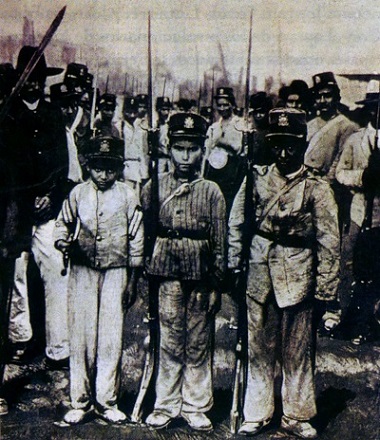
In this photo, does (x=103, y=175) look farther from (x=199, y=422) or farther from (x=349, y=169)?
(x=199, y=422)

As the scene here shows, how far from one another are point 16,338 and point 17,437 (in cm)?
75

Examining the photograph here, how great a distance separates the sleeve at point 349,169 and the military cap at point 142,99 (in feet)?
4.96

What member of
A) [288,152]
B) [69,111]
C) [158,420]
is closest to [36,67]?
[69,111]

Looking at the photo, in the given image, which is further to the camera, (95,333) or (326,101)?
(95,333)

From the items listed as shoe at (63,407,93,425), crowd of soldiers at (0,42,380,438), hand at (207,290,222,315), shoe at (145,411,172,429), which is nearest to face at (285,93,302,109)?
crowd of soldiers at (0,42,380,438)

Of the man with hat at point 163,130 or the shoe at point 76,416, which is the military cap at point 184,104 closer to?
the man with hat at point 163,130

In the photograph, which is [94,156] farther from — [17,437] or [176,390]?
[17,437]

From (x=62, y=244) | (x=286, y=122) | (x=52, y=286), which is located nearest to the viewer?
(x=286, y=122)

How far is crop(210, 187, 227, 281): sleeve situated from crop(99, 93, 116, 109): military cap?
40.3 inches

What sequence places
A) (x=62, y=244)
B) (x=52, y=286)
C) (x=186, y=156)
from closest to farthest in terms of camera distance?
(x=186, y=156) → (x=62, y=244) → (x=52, y=286)

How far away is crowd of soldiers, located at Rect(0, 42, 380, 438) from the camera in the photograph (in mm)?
4289

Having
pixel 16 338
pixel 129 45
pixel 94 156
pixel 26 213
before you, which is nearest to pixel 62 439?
pixel 16 338

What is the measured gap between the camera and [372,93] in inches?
166

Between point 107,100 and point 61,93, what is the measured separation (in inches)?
13.8
